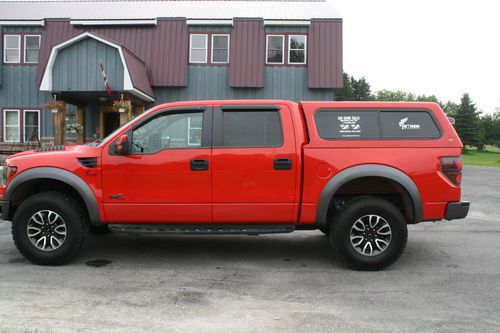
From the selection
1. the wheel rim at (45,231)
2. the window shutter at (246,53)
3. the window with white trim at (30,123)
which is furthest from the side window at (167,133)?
the window with white trim at (30,123)

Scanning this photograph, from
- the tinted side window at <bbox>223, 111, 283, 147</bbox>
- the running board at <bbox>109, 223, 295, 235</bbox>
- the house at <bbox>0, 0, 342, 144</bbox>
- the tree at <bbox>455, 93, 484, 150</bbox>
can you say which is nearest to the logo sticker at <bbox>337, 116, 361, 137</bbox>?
the tinted side window at <bbox>223, 111, 283, 147</bbox>

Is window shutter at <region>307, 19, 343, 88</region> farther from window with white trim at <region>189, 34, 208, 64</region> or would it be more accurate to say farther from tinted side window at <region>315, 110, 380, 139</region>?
tinted side window at <region>315, 110, 380, 139</region>

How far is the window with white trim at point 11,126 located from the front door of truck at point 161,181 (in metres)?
15.8

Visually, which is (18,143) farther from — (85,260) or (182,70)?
(85,260)

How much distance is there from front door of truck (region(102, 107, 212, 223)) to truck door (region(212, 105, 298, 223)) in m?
0.14

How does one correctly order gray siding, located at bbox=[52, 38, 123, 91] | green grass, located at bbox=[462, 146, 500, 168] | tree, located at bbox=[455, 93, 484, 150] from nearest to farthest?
gray siding, located at bbox=[52, 38, 123, 91], green grass, located at bbox=[462, 146, 500, 168], tree, located at bbox=[455, 93, 484, 150]

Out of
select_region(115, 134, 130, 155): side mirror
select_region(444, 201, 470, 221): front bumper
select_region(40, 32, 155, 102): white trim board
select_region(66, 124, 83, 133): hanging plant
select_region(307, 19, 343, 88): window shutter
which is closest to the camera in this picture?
select_region(115, 134, 130, 155): side mirror

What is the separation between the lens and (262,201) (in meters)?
4.90

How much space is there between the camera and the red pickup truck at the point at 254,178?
16.0 ft

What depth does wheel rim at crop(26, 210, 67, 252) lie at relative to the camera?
500cm

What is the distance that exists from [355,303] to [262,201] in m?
1.58

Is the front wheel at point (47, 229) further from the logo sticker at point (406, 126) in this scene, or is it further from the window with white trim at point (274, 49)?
the window with white trim at point (274, 49)

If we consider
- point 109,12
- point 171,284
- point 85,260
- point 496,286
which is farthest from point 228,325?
point 109,12

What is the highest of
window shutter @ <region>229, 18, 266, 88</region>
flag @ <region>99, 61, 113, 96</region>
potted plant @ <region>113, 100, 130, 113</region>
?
window shutter @ <region>229, 18, 266, 88</region>
